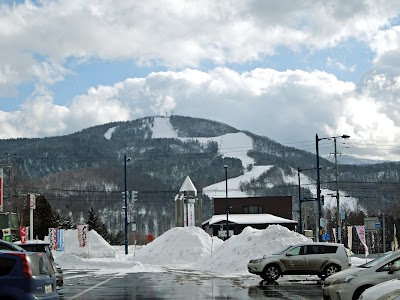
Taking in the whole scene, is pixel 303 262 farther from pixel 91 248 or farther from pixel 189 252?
pixel 91 248

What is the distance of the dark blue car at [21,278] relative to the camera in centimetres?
1134

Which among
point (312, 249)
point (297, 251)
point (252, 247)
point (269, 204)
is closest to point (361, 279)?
point (297, 251)

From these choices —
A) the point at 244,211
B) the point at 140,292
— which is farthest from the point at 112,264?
the point at 244,211

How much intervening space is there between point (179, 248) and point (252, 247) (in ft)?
52.9

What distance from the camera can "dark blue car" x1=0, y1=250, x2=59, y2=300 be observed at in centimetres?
1134

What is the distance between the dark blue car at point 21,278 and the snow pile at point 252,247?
24.1 metres

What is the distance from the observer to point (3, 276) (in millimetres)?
11430

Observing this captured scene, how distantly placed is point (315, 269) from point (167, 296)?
9949mm

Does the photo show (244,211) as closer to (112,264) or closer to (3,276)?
(112,264)

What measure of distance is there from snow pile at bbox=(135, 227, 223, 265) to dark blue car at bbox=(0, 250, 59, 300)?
123 feet

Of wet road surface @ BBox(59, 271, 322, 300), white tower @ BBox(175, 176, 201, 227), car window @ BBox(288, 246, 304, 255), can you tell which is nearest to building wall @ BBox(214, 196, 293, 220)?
white tower @ BBox(175, 176, 201, 227)

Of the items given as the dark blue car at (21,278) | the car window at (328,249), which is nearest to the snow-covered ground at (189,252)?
the car window at (328,249)

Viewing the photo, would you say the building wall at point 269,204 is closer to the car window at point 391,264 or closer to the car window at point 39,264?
the car window at point 391,264

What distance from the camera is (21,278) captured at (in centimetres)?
1140
